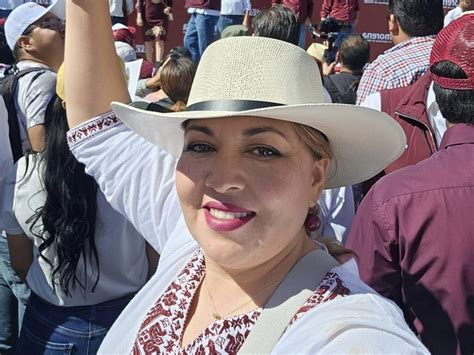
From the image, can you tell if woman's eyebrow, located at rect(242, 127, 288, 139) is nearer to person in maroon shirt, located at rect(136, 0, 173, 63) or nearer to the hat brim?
the hat brim

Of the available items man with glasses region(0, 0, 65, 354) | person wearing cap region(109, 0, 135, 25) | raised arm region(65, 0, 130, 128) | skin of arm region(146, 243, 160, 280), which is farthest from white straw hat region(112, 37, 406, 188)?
person wearing cap region(109, 0, 135, 25)

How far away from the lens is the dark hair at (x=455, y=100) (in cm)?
228

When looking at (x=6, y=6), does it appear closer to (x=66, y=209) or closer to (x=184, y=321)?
(x=66, y=209)

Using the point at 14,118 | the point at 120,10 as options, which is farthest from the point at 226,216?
the point at 120,10

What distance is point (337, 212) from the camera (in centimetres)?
265

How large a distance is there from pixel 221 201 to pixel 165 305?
0.33 m

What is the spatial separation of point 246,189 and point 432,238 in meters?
0.84

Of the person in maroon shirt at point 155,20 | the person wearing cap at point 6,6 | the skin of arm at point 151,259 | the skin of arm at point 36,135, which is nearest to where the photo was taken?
the skin of arm at point 151,259

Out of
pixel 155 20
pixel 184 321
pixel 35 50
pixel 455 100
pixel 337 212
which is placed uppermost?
pixel 455 100

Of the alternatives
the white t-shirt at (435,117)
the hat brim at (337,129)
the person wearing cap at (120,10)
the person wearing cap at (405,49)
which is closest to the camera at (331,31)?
the person wearing cap at (120,10)

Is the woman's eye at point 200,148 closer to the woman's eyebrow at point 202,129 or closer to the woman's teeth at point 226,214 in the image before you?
the woman's eyebrow at point 202,129

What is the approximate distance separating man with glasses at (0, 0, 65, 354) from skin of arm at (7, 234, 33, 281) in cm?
18

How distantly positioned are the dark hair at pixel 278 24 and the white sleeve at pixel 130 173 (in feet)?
5.65

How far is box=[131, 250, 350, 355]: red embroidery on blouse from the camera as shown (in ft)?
4.81
